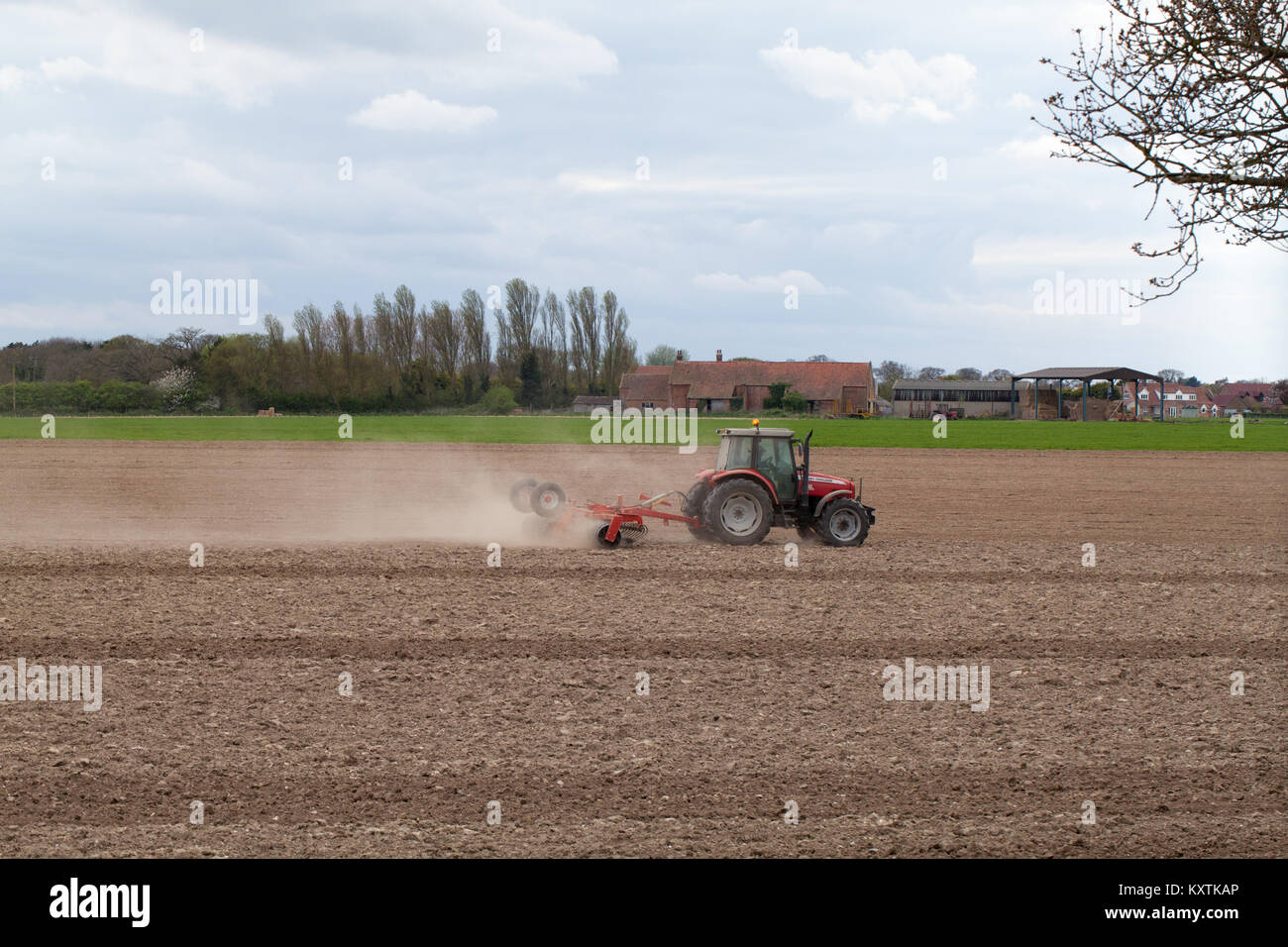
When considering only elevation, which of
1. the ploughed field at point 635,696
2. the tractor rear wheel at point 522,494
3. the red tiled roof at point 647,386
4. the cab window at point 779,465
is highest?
the red tiled roof at point 647,386

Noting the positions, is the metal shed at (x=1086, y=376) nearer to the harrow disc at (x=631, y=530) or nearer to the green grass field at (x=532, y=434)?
the green grass field at (x=532, y=434)

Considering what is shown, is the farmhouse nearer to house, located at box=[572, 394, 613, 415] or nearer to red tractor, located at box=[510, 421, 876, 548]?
house, located at box=[572, 394, 613, 415]

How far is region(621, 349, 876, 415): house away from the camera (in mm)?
101812

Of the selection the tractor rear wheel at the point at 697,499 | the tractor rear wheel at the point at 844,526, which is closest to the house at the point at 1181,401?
the tractor rear wheel at the point at 844,526

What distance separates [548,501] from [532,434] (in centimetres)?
3696

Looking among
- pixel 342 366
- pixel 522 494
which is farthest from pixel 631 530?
pixel 342 366

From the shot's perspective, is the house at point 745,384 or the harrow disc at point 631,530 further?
the house at point 745,384

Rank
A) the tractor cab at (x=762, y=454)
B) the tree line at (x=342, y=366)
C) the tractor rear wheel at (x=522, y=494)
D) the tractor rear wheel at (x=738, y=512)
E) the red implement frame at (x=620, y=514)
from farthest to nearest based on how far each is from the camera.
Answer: the tree line at (x=342, y=366) → the tractor rear wheel at (x=522, y=494) → the tractor cab at (x=762, y=454) → the tractor rear wheel at (x=738, y=512) → the red implement frame at (x=620, y=514)

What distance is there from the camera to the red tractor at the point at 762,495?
16859 millimetres

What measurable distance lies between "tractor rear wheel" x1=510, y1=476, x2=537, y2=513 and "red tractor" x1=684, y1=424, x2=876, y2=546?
2.70 m

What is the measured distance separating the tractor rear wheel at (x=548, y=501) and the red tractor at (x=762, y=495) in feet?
6.62

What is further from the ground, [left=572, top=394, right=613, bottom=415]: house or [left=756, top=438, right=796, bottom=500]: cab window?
[left=572, top=394, right=613, bottom=415]: house

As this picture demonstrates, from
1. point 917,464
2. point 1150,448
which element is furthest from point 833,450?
point 1150,448

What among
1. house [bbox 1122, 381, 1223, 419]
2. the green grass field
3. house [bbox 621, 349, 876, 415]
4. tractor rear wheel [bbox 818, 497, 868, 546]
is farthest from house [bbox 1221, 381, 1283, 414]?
tractor rear wheel [bbox 818, 497, 868, 546]
